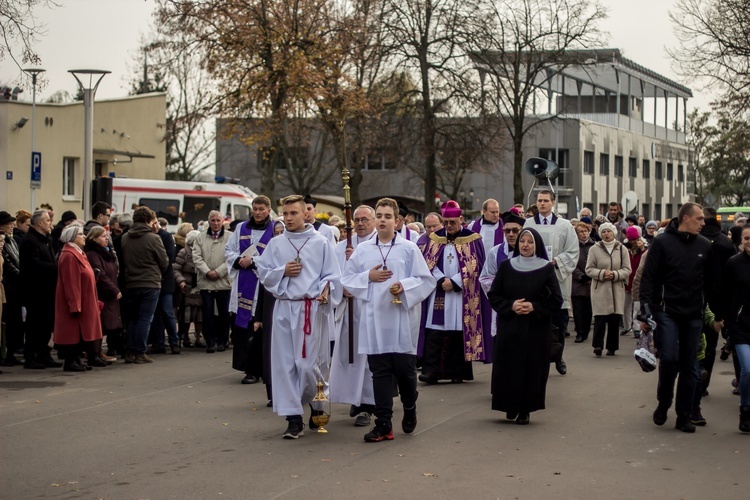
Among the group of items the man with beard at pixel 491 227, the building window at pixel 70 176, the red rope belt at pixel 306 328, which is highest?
the building window at pixel 70 176

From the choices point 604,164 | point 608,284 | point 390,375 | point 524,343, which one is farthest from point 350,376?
point 604,164

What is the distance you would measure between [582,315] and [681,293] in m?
8.69

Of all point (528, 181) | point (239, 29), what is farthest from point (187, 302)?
point (528, 181)

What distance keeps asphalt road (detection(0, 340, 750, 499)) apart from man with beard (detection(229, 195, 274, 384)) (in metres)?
0.40

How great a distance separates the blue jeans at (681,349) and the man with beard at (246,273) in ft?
14.8

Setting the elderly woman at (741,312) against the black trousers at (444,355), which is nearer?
the elderly woman at (741,312)

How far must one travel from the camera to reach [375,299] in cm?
954

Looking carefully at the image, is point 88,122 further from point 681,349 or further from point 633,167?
point 633,167

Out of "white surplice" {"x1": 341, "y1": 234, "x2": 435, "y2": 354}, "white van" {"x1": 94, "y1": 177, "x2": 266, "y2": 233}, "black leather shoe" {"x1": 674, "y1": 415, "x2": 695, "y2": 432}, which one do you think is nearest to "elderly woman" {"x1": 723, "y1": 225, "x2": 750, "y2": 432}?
"black leather shoe" {"x1": 674, "y1": 415, "x2": 695, "y2": 432}

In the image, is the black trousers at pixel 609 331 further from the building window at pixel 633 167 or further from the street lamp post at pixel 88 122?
the building window at pixel 633 167

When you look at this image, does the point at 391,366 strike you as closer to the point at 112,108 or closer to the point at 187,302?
the point at 187,302

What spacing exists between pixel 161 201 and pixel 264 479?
23.4 meters

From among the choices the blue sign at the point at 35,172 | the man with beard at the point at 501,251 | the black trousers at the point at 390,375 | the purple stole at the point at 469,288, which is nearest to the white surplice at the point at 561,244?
the man with beard at the point at 501,251

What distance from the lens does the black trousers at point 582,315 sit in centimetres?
1822
